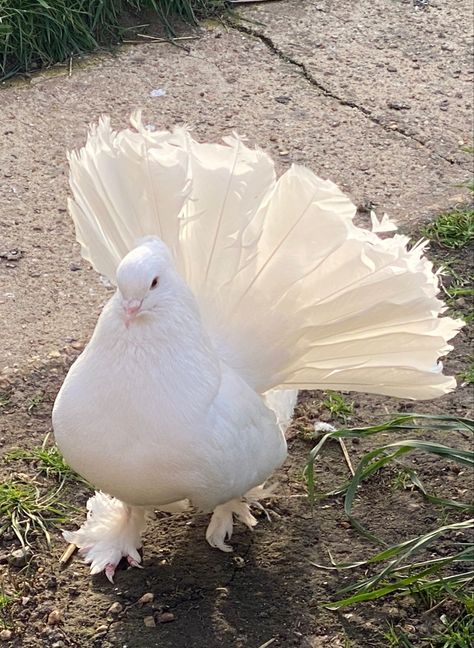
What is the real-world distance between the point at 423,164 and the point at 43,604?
9.94ft

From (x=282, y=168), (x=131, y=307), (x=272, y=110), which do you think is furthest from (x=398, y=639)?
(x=272, y=110)

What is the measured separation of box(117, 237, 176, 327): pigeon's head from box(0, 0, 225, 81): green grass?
10.5 ft

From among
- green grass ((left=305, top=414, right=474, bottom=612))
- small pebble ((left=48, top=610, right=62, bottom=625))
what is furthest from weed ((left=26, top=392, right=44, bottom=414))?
green grass ((left=305, top=414, right=474, bottom=612))

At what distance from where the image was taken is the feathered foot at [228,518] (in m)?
3.28

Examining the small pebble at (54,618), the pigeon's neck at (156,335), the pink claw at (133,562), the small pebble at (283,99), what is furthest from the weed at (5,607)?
the small pebble at (283,99)

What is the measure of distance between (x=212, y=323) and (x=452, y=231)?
1.83m

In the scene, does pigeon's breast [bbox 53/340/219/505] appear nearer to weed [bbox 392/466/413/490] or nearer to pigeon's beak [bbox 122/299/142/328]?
pigeon's beak [bbox 122/299/142/328]

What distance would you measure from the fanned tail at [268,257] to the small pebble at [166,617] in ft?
2.31

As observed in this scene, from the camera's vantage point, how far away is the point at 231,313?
3188mm

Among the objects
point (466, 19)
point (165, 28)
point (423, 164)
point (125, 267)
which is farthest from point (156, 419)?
point (466, 19)

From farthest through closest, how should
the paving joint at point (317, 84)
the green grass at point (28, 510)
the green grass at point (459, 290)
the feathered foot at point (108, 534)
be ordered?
1. the paving joint at point (317, 84)
2. the green grass at point (459, 290)
3. the green grass at point (28, 510)
4. the feathered foot at point (108, 534)

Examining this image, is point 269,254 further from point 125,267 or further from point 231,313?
point 125,267

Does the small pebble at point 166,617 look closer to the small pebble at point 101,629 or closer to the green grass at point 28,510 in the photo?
the small pebble at point 101,629

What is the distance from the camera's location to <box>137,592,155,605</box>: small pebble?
3.10 metres
